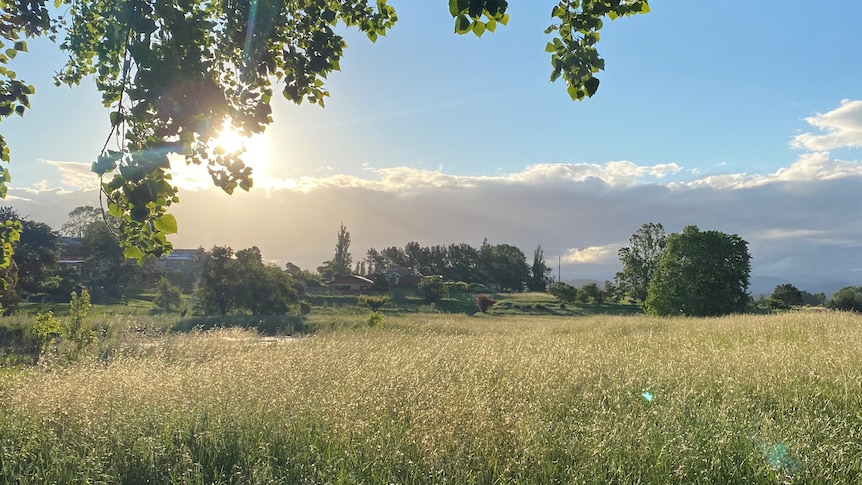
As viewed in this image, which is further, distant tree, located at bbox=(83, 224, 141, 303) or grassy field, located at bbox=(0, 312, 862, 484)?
distant tree, located at bbox=(83, 224, 141, 303)

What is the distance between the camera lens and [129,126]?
3424mm

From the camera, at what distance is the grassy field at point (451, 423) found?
374 cm

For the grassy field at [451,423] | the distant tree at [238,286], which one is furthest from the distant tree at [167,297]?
the grassy field at [451,423]

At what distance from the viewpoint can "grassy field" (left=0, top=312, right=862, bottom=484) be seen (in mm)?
3744

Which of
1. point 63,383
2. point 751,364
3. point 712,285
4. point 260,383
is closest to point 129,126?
point 260,383

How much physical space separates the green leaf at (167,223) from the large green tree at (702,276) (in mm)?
36757

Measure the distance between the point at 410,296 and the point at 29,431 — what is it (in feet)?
181

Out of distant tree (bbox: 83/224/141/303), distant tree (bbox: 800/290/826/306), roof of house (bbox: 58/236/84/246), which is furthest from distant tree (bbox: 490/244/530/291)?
roof of house (bbox: 58/236/84/246)

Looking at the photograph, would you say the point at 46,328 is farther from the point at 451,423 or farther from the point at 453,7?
the point at 453,7

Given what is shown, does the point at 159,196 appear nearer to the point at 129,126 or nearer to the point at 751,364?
the point at 129,126

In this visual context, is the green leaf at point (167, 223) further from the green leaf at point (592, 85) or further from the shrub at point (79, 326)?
the shrub at point (79, 326)

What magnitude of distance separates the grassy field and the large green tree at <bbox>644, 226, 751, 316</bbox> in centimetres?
3072

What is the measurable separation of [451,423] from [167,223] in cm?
283

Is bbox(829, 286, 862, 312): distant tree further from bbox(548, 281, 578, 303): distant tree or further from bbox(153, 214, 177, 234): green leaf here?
bbox(153, 214, 177, 234): green leaf
